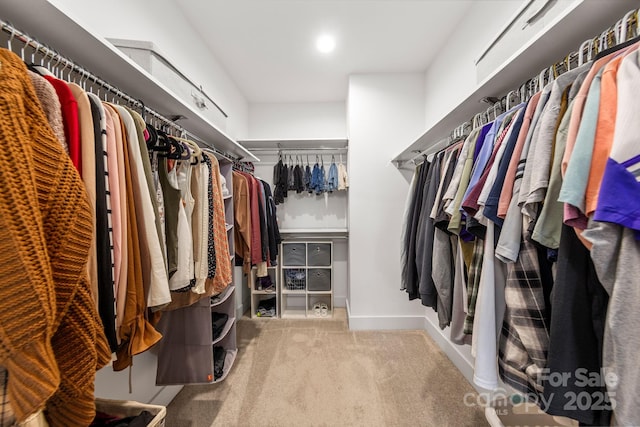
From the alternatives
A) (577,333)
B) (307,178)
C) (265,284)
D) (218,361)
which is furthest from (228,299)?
(577,333)

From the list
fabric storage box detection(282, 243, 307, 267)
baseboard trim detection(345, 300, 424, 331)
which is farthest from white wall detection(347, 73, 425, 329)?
fabric storage box detection(282, 243, 307, 267)

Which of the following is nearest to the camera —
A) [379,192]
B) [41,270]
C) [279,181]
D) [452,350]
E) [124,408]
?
[41,270]

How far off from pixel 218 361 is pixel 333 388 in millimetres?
804

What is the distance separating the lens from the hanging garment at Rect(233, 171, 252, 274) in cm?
187

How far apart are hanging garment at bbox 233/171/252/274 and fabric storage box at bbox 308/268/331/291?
91 centimetres

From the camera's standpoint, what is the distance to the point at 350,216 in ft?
7.82

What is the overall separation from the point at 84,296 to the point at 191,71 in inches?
72.9

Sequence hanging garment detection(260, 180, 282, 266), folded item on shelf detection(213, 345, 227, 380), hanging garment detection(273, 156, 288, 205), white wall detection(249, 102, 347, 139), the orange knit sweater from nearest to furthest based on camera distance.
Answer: the orange knit sweater, folded item on shelf detection(213, 345, 227, 380), hanging garment detection(260, 180, 282, 266), hanging garment detection(273, 156, 288, 205), white wall detection(249, 102, 347, 139)

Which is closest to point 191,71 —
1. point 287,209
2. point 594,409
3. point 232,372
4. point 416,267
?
point 287,209

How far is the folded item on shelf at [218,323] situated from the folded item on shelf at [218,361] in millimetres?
169

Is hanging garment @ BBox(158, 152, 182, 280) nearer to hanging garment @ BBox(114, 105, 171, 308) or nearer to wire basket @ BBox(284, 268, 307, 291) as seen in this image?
hanging garment @ BBox(114, 105, 171, 308)

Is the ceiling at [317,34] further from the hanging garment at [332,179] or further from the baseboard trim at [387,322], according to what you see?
the baseboard trim at [387,322]

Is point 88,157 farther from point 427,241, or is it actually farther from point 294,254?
point 294,254

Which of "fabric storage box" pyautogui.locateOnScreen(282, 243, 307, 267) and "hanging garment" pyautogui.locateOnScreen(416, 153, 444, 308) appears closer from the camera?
"hanging garment" pyautogui.locateOnScreen(416, 153, 444, 308)
